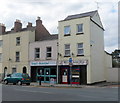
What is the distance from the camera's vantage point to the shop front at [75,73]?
25308mm

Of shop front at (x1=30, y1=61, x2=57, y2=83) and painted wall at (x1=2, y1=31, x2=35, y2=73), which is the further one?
painted wall at (x1=2, y1=31, x2=35, y2=73)

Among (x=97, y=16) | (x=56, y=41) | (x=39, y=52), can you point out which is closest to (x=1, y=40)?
(x=39, y=52)

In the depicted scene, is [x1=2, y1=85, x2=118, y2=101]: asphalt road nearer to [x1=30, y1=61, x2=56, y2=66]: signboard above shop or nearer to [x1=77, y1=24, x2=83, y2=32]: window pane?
[x1=30, y1=61, x2=56, y2=66]: signboard above shop

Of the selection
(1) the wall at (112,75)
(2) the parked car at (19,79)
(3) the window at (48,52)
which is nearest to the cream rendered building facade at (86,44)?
(1) the wall at (112,75)

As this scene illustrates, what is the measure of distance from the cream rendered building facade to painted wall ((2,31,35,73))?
20.1 feet

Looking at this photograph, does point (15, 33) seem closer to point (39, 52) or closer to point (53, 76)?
point (39, 52)

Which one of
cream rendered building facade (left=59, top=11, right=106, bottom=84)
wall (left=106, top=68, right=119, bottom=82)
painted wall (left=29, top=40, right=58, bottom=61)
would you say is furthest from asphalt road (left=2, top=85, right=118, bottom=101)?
wall (left=106, top=68, right=119, bottom=82)

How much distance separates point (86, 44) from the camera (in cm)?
2555

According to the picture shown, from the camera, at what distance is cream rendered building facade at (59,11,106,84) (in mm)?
25219

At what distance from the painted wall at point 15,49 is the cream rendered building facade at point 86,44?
6116 mm

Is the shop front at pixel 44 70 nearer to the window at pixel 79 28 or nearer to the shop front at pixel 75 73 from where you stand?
the shop front at pixel 75 73

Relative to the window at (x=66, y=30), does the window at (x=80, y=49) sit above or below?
below

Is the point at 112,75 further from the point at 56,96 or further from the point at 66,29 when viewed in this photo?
the point at 56,96

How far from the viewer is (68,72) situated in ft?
87.8
